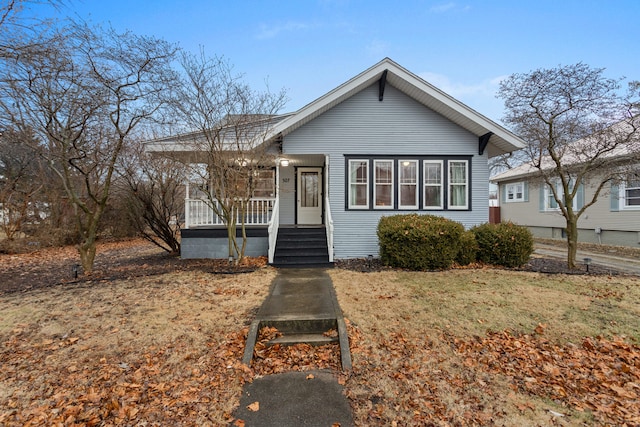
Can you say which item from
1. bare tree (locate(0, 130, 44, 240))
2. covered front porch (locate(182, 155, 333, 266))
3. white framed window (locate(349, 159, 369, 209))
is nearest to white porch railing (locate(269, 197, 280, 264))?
covered front porch (locate(182, 155, 333, 266))

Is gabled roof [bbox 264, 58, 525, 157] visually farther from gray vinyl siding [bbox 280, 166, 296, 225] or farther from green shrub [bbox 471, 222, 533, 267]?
green shrub [bbox 471, 222, 533, 267]

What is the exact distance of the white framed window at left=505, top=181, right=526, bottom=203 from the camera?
706 inches

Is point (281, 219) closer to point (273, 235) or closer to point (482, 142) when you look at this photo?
point (273, 235)

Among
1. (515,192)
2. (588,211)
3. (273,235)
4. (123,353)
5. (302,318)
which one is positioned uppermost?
(515,192)

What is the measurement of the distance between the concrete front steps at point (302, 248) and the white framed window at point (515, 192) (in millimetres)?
15629

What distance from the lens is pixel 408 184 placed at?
9.57 m

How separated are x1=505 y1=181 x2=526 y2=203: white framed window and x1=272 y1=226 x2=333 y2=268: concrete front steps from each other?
51.3ft

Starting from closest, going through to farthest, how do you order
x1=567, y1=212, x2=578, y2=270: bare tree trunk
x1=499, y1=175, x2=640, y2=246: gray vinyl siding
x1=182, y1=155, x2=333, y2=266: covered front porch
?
1. x1=567, y1=212, x2=578, y2=270: bare tree trunk
2. x1=182, y1=155, x2=333, y2=266: covered front porch
3. x1=499, y1=175, x2=640, y2=246: gray vinyl siding

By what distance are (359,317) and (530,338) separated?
94.5 inches

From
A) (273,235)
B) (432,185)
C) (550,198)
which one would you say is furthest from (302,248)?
(550,198)

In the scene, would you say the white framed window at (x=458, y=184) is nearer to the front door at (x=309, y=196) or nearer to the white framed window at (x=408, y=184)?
the white framed window at (x=408, y=184)

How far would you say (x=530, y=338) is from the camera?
388 centimetres

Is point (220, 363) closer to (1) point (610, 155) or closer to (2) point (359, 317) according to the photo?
(2) point (359, 317)

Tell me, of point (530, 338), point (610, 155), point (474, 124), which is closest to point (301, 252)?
point (530, 338)
